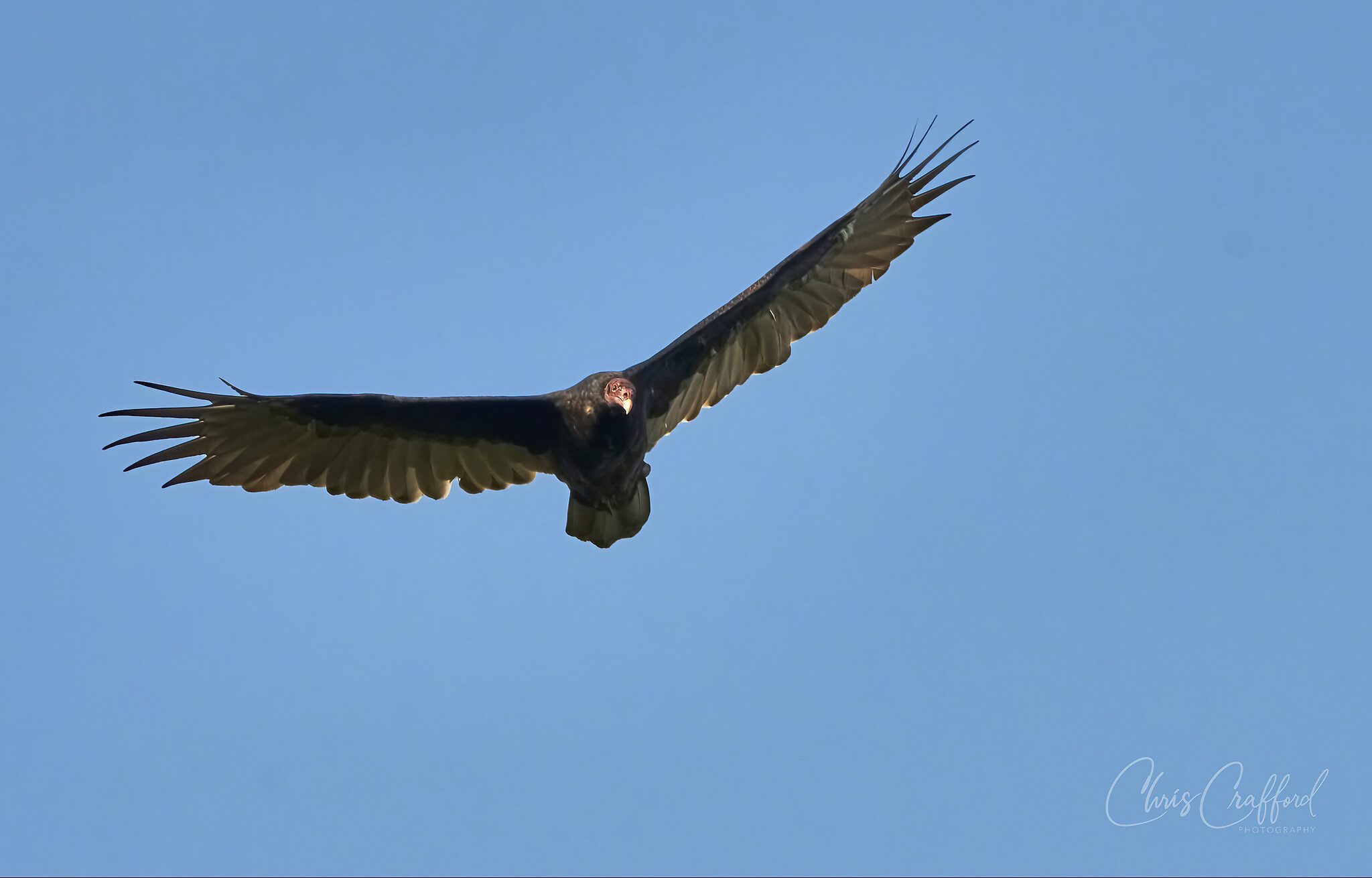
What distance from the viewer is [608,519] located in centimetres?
970

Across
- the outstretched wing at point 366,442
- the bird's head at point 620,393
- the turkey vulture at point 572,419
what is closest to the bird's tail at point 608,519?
the turkey vulture at point 572,419

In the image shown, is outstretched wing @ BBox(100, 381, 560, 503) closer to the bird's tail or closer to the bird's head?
the bird's tail

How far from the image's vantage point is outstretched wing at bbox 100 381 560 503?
9328 mm

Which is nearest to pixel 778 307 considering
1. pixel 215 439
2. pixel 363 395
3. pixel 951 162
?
pixel 951 162

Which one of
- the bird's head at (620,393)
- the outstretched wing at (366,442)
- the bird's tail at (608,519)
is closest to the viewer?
the bird's head at (620,393)

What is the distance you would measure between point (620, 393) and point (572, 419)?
1.48 feet

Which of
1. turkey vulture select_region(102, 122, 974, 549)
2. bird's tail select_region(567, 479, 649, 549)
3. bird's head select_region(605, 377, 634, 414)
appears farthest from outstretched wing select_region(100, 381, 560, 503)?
bird's head select_region(605, 377, 634, 414)

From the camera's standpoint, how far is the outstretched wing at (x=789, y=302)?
32.4 ft

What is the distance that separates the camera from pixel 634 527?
9.74 meters

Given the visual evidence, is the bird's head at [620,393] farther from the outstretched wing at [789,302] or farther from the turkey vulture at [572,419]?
the outstretched wing at [789,302]

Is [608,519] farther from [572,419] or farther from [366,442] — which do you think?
[366,442]

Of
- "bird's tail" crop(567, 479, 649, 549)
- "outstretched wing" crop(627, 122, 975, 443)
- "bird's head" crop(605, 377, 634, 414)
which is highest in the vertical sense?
"outstretched wing" crop(627, 122, 975, 443)

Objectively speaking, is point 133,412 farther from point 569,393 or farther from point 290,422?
point 569,393

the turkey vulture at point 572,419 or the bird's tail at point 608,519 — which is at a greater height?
the turkey vulture at point 572,419
